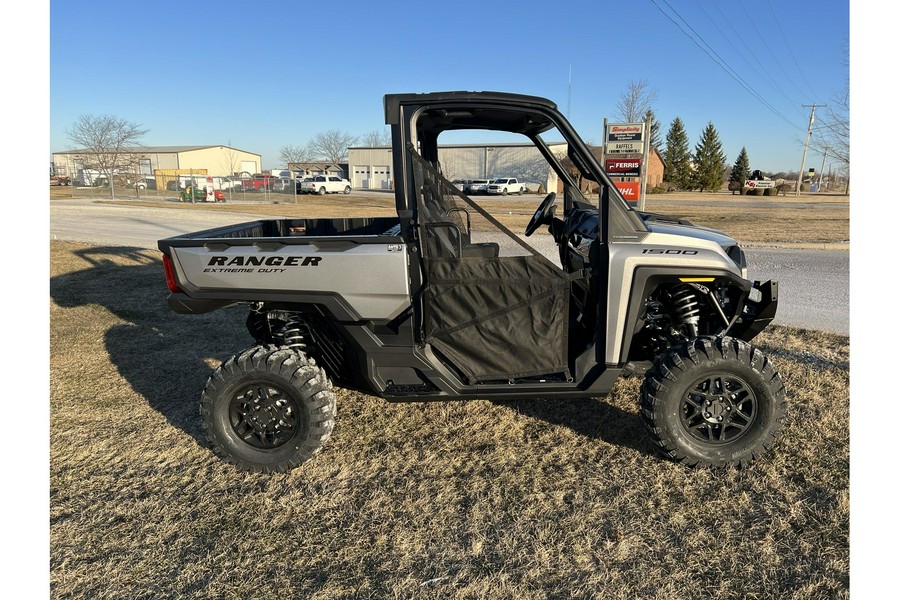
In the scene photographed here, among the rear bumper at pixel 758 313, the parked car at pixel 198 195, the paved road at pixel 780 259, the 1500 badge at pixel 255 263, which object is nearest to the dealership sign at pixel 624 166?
the paved road at pixel 780 259

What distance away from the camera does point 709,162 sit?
6284 centimetres

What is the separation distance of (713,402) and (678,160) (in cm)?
6603

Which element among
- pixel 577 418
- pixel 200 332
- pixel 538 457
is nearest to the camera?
pixel 538 457

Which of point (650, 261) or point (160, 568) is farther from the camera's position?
point (650, 261)

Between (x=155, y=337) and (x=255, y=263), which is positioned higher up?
(x=255, y=263)

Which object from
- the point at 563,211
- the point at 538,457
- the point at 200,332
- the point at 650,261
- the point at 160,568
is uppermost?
the point at 563,211

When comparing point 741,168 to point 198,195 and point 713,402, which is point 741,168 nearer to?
point 198,195

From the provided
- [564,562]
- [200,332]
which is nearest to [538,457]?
[564,562]

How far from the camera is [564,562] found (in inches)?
103

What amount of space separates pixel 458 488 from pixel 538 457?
2.06 feet

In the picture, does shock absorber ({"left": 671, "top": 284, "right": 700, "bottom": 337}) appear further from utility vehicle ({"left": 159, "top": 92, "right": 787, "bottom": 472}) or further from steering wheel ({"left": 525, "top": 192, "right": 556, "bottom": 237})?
steering wheel ({"left": 525, "top": 192, "right": 556, "bottom": 237})

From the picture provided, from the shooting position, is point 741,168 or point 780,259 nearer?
point 780,259

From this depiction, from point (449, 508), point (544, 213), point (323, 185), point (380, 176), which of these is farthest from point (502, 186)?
point (449, 508)

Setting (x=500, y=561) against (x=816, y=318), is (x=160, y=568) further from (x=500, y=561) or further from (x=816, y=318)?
(x=816, y=318)
